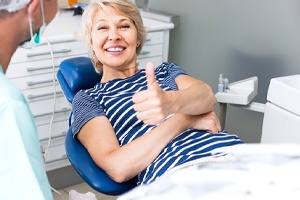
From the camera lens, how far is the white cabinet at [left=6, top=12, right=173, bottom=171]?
7.32 feet

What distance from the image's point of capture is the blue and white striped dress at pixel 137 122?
1484mm

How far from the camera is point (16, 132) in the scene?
0.95 meters

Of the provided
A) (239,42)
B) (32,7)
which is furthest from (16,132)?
(239,42)

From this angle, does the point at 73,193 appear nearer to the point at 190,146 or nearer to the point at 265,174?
the point at 190,146

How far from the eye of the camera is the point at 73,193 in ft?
5.47

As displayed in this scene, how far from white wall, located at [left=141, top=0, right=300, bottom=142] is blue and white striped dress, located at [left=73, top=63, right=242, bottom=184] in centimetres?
61

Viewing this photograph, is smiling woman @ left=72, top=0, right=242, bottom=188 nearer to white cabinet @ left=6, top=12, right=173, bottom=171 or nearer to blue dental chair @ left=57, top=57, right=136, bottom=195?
blue dental chair @ left=57, top=57, right=136, bottom=195

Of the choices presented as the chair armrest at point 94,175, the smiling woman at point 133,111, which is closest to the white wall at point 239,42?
the smiling woman at point 133,111

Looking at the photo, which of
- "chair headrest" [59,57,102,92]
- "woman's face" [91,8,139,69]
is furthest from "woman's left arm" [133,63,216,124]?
"chair headrest" [59,57,102,92]

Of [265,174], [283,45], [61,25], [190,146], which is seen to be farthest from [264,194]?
[61,25]

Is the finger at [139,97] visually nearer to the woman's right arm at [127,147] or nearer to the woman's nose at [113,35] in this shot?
the woman's right arm at [127,147]

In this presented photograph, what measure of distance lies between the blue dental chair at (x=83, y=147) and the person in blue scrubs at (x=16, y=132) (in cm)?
51

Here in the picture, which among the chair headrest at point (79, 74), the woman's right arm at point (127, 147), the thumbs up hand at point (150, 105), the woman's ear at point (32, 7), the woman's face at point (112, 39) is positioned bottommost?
the woman's right arm at point (127, 147)

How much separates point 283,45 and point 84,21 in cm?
87
